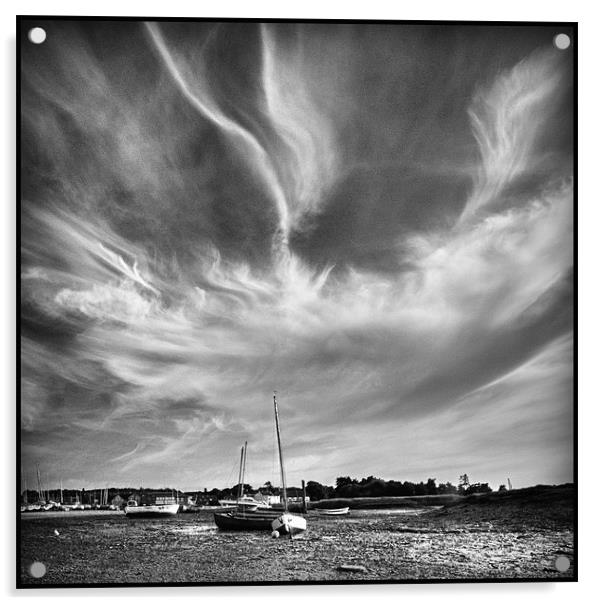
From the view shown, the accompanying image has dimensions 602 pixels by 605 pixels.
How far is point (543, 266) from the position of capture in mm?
3170

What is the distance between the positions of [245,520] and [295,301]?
32.6 inches

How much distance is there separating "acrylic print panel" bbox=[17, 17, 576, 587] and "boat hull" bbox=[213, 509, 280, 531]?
0.01m

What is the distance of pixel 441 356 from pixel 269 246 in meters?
0.78

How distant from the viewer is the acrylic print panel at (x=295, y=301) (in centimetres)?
308

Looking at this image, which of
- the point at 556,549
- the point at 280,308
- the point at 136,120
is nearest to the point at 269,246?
the point at 280,308

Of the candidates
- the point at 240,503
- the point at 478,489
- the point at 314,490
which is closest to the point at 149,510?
the point at 240,503

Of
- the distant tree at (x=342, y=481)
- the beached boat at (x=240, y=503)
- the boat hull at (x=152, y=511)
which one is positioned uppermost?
the distant tree at (x=342, y=481)

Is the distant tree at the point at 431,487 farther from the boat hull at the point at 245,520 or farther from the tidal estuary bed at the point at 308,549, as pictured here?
the boat hull at the point at 245,520

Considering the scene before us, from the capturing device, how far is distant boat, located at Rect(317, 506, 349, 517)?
3.06 metres

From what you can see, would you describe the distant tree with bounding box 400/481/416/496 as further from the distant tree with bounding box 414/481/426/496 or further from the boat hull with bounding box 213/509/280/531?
the boat hull with bounding box 213/509/280/531

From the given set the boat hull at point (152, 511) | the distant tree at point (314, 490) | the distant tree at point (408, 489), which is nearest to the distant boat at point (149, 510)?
the boat hull at point (152, 511)

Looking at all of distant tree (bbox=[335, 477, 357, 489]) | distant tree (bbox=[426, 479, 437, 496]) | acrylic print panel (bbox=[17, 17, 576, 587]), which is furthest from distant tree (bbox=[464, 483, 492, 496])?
distant tree (bbox=[335, 477, 357, 489])

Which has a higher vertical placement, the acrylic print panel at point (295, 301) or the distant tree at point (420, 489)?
the acrylic print panel at point (295, 301)
